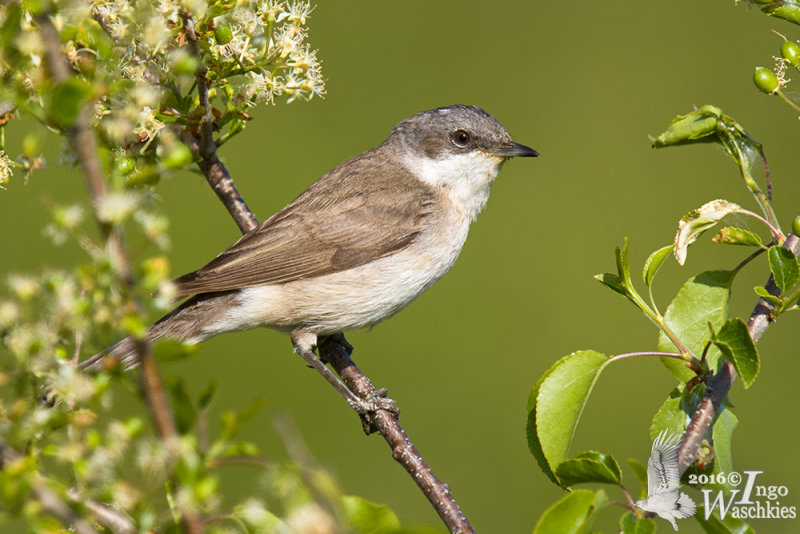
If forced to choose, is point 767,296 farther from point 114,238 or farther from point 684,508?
point 114,238

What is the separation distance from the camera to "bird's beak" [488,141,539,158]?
394 cm

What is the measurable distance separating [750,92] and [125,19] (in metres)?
6.99

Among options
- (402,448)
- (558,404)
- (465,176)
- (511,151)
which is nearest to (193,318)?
(402,448)

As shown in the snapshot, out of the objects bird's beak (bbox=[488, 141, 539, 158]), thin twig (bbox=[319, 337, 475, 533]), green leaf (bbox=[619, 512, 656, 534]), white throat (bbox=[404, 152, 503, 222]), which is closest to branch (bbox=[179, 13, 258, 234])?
thin twig (bbox=[319, 337, 475, 533])

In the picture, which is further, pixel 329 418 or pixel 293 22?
pixel 329 418

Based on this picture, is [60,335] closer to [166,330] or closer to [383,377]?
[166,330]

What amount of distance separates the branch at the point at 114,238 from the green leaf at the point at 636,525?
808mm

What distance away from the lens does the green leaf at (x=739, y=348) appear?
1.54 m

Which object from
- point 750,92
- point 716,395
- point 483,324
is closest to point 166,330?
point 716,395

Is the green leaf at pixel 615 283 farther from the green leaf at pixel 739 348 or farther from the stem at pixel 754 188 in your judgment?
the stem at pixel 754 188

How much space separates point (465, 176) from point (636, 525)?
2838 mm

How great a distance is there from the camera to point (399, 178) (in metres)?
4.01

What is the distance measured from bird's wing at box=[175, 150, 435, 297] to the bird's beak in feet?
1.32

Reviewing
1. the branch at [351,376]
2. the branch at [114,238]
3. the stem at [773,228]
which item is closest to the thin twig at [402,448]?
the branch at [351,376]
